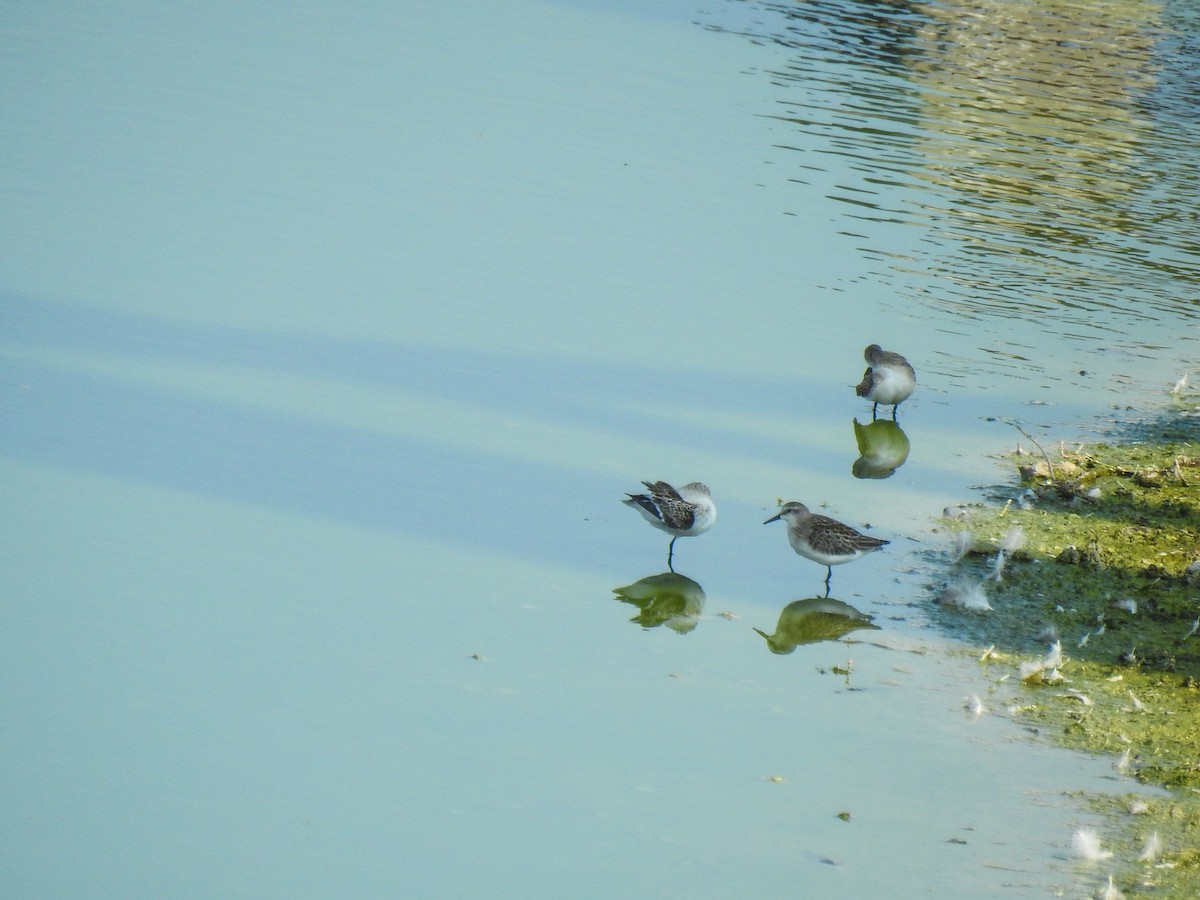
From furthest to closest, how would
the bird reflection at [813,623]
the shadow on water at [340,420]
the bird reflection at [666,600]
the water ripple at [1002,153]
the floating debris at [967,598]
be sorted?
the water ripple at [1002,153]
the shadow on water at [340,420]
the floating debris at [967,598]
the bird reflection at [666,600]
the bird reflection at [813,623]

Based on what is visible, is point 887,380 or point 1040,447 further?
point 887,380

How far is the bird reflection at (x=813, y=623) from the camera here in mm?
8781

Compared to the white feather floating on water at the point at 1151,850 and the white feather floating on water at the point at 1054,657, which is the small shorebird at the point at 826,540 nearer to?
the white feather floating on water at the point at 1054,657

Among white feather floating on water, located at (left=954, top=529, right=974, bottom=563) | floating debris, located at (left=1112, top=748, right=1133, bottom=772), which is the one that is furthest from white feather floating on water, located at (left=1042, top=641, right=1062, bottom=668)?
white feather floating on water, located at (left=954, top=529, right=974, bottom=563)

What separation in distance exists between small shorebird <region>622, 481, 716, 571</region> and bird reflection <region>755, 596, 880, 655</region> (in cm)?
80

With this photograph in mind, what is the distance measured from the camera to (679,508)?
30.5 ft

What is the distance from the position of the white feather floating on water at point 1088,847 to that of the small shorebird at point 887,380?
20.1ft

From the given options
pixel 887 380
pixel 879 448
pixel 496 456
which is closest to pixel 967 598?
pixel 879 448

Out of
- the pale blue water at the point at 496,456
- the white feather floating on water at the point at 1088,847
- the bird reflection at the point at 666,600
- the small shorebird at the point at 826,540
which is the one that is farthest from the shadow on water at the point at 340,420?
the white feather floating on water at the point at 1088,847

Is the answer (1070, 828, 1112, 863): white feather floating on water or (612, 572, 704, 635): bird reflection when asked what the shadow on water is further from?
(1070, 828, 1112, 863): white feather floating on water

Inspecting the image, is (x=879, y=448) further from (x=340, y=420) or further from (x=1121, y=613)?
(x=340, y=420)

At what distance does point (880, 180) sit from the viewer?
22.2 m

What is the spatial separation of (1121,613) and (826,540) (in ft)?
6.41

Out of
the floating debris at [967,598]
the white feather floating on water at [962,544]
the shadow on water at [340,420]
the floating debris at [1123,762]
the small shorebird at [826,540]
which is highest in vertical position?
the shadow on water at [340,420]
